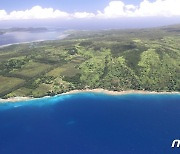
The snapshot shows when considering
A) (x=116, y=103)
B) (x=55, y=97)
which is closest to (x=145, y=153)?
(x=116, y=103)

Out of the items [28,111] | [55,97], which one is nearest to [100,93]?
[55,97]

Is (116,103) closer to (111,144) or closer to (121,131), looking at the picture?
(121,131)

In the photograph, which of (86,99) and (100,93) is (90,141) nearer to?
(86,99)

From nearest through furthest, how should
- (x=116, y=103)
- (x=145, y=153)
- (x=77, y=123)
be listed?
1. (x=145, y=153)
2. (x=77, y=123)
3. (x=116, y=103)

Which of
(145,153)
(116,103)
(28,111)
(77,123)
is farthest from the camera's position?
(116,103)

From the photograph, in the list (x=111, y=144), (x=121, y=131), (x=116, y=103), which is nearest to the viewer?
(x=111, y=144)

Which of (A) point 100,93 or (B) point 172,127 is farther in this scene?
(A) point 100,93
